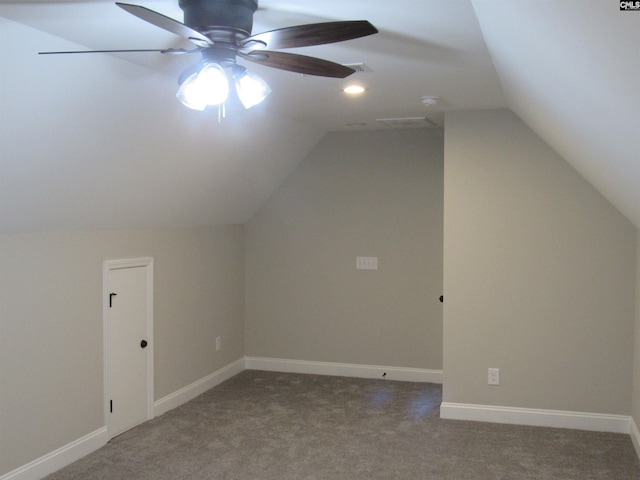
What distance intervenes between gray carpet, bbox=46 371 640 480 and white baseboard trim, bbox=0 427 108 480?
0.05 metres

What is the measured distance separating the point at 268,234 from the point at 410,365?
6.11 feet

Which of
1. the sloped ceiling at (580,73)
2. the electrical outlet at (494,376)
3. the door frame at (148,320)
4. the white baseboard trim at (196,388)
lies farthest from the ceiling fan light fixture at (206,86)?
the electrical outlet at (494,376)

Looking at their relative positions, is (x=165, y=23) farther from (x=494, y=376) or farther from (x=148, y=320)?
(x=494, y=376)

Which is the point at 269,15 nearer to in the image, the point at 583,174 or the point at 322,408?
the point at 583,174

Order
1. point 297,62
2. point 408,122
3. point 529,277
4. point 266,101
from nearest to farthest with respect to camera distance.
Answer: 1. point 297,62
2. point 266,101
3. point 529,277
4. point 408,122

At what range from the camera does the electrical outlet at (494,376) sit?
15.5ft

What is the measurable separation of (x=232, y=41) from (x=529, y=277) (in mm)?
3149

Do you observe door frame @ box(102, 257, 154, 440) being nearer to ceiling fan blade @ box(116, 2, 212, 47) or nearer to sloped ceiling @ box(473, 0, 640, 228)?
ceiling fan blade @ box(116, 2, 212, 47)

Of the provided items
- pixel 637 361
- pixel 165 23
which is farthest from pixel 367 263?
pixel 165 23

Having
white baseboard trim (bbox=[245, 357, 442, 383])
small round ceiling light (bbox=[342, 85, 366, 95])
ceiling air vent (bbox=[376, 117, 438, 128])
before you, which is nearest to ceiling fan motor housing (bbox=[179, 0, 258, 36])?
small round ceiling light (bbox=[342, 85, 366, 95])

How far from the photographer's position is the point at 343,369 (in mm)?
6086

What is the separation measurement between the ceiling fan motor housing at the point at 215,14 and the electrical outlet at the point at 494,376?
340 cm

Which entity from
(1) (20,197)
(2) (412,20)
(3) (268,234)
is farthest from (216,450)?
(2) (412,20)

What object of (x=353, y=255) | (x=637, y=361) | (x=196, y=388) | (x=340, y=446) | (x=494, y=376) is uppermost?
(x=353, y=255)
